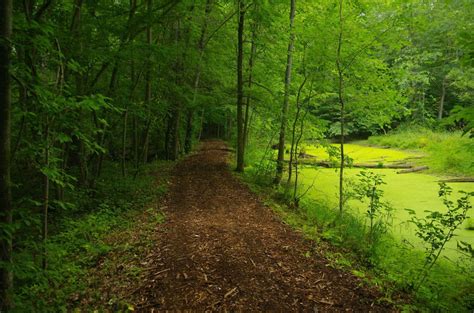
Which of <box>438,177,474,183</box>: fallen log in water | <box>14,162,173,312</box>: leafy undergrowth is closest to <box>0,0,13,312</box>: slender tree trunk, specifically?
<box>14,162,173,312</box>: leafy undergrowth

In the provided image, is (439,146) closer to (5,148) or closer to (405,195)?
(405,195)

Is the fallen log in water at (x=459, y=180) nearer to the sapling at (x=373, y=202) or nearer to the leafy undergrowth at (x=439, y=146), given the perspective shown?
the leafy undergrowth at (x=439, y=146)

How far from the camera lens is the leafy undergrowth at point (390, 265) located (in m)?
3.48

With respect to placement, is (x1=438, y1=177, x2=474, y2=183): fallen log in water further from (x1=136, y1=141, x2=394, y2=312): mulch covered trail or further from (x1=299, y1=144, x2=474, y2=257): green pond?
(x1=136, y1=141, x2=394, y2=312): mulch covered trail

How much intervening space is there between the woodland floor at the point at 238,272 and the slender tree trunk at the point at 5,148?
1.13 m

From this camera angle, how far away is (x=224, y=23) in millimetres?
11453

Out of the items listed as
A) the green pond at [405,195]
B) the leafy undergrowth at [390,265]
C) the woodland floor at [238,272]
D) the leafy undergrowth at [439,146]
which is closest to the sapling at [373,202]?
the leafy undergrowth at [390,265]

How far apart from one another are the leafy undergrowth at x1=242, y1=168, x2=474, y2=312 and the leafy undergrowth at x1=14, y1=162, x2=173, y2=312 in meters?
2.77

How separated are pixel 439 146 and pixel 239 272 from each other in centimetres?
1590

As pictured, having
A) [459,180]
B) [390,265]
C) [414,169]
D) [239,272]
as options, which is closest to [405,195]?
[459,180]

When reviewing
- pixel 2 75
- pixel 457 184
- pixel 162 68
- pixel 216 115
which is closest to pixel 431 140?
pixel 457 184

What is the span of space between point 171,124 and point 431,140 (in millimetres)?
16385

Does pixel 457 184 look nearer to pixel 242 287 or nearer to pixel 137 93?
pixel 242 287

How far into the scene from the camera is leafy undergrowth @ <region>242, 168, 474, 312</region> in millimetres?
3477
